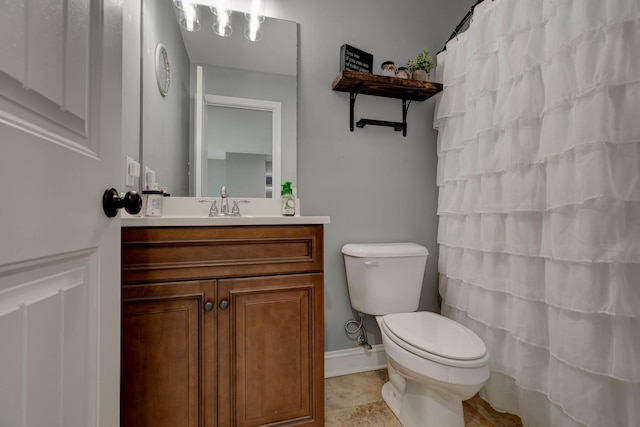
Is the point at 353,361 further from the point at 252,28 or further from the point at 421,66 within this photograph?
the point at 252,28

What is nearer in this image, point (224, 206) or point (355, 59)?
point (224, 206)

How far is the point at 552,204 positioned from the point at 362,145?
1.02 meters

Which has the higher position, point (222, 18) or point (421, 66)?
point (222, 18)

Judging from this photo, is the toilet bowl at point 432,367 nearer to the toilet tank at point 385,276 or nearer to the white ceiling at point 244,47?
the toilet tank at point 385,276

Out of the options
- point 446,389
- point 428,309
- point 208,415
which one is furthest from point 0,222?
point 428,309

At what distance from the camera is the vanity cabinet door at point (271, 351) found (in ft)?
3.46

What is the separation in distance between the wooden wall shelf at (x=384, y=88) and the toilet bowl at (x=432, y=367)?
115cm

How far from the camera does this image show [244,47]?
158 centimetres

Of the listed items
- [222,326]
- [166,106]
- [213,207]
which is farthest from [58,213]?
[166,106]

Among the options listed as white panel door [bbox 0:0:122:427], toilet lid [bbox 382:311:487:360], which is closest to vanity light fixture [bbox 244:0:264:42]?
white panel door [bbox 0:0:122:427]

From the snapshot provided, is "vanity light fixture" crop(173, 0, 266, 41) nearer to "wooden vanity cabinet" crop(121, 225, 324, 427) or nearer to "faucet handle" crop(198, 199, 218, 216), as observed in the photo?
"faucet handle" crop(198, 199, 218, 216)

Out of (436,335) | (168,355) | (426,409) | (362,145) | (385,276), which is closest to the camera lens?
(168,355)

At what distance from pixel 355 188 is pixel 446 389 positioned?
3.64 ft

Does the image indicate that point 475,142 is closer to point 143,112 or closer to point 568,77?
point 568,77
